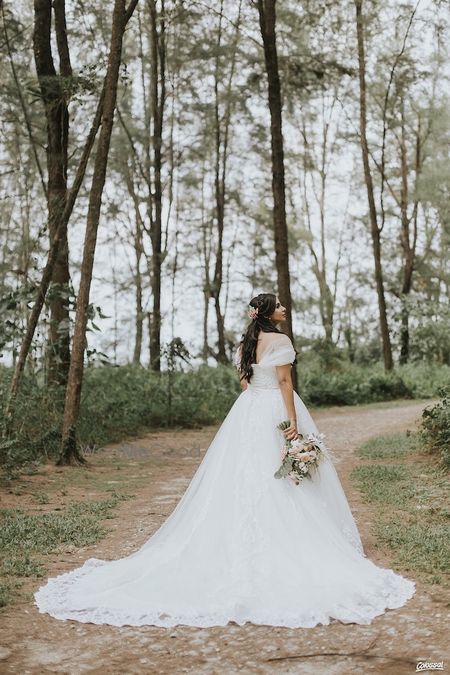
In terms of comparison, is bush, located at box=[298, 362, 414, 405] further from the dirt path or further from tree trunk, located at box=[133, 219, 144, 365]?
the dirt path

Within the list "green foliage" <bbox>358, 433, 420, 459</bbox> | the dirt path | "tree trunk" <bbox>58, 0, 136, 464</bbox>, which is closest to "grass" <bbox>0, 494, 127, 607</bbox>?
the dirt path

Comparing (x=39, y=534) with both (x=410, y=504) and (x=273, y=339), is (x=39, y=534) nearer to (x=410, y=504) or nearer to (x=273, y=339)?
(x=273, y=339)

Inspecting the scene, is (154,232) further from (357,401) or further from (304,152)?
(304,152)

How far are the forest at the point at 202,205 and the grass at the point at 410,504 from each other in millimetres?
Answer: 506

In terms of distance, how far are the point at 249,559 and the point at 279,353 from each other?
4.69 feet

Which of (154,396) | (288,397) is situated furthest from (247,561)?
(154,396)

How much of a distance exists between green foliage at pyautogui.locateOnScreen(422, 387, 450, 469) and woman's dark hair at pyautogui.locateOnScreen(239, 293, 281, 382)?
410 centimetres

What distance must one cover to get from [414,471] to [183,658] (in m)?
5.36

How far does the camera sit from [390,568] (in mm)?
4559

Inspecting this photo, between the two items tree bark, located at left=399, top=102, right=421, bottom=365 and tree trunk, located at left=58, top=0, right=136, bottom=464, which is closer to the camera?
tree trunk, located at left=58, top=0, right=136, bottom=464

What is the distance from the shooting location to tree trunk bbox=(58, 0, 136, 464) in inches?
360

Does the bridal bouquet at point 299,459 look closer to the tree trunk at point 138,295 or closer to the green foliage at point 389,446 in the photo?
the green foliage at point 389,446

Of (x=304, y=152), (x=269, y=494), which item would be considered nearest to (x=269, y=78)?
(x=269, y=494)

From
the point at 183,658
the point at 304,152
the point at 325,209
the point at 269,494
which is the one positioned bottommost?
the point at 183,658
